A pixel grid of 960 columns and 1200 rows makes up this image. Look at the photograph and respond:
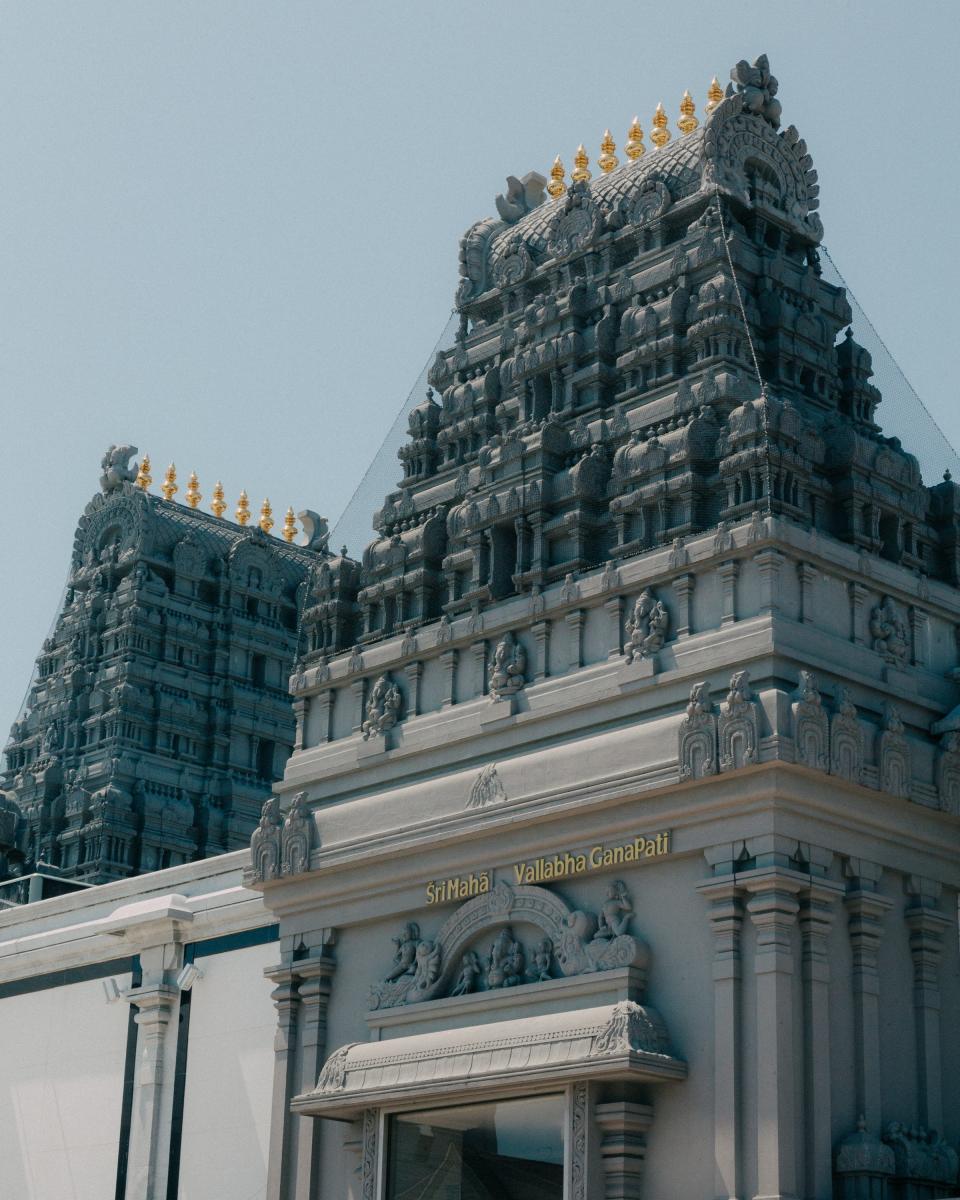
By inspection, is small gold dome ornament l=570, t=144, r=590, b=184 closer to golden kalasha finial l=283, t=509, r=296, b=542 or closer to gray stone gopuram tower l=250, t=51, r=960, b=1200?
gray stone gopuram tower l=250, t=51, r=960, b=1200

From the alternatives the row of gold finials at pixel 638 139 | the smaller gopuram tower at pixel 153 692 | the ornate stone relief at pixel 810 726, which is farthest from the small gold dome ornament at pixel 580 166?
the smaller gopuram tower at pixel 153 692

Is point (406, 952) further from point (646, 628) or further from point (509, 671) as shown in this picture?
point (646, 628)

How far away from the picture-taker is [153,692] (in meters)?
63.9

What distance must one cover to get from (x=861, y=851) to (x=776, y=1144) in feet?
15.4

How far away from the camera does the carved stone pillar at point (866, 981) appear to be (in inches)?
1136

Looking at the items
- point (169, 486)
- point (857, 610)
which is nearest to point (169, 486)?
point (169, 486)

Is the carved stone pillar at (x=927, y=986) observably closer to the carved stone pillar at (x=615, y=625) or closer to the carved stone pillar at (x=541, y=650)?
the carved stone pillar at (x=615, y=625)

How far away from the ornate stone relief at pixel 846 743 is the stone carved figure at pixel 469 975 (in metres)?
6.49

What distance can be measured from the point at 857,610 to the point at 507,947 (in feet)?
24.0

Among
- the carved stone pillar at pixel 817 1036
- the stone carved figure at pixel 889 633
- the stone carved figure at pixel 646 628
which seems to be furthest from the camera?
the stone carved figure at pixel 889 633

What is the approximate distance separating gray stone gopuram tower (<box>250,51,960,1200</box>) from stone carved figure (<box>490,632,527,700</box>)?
6cm

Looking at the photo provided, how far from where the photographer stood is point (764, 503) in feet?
103

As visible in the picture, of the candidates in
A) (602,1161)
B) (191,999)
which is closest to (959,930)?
(602,1161)

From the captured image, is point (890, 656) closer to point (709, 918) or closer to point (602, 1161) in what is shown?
point (709, 918)
